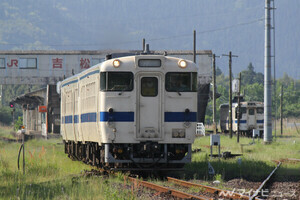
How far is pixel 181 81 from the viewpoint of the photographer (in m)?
14.6

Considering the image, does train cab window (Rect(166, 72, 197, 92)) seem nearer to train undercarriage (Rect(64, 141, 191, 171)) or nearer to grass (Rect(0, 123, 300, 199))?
train undercarriage (Rect(64, 141, 191, 171))

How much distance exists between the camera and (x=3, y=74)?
63.5 metres

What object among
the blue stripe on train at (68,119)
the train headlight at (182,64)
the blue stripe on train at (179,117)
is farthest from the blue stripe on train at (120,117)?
the blue stripe on train at (68,119)

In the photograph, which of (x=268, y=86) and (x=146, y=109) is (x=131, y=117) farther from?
(x=268, y=86)

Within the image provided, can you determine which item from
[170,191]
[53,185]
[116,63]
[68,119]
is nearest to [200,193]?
[170,191]

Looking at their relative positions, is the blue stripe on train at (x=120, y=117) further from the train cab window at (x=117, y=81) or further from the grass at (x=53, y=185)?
the grass at (x=53, y=185)

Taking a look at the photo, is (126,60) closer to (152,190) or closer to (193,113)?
(193,113)

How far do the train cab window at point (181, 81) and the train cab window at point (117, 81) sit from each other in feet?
3.61

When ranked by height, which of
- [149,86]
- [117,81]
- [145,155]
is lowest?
[145,155]

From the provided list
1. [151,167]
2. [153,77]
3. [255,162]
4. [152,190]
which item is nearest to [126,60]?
[153,77]

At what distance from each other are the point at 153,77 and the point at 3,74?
52397mm

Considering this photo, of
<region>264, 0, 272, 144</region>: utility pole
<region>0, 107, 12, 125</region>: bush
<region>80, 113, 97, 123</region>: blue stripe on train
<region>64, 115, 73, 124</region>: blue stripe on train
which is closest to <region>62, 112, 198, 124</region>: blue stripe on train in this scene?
<region>80, 113, 97, 123</region>: blue stripe on train

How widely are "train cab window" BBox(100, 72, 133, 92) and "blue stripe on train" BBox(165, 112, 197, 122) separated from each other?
1343mm

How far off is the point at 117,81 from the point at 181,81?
5.97 feet
